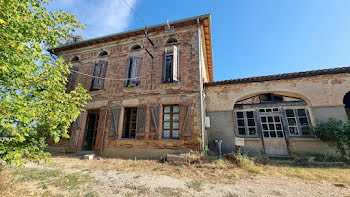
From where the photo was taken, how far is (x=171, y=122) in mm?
6590

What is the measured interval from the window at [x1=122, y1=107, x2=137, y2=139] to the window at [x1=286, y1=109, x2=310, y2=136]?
7.19m

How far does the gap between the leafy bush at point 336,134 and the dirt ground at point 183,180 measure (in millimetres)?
835

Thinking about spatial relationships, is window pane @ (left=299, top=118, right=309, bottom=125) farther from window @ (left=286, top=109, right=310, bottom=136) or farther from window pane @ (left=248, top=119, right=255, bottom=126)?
window pane @ (left=248, top=119, right=255, bottom=126)

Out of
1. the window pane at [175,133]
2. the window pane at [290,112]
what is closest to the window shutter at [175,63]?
the window pane at [175,133]

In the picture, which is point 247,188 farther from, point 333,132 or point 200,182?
point 333,132

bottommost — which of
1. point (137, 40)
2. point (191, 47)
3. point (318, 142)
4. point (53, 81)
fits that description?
point (318, 142)

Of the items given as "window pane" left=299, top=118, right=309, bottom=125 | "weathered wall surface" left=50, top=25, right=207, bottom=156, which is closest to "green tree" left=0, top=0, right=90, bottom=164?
"weathered wall surface" left=50, top=25, right=207, bottom=156

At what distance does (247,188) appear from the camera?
3172 millimetres

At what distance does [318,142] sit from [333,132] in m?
0.73

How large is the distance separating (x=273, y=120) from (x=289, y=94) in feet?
4.48

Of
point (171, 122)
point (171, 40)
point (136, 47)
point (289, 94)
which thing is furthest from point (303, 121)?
point (136, 47)

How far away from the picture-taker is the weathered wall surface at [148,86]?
629cm

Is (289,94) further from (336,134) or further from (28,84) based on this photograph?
(28,84)

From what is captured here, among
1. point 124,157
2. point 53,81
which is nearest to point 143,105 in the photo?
point 124,157
